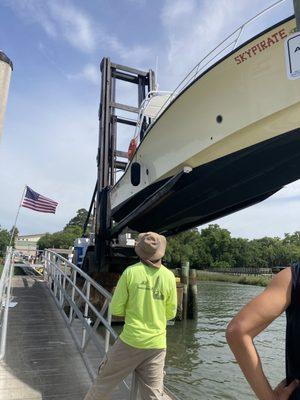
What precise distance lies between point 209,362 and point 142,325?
309 inches

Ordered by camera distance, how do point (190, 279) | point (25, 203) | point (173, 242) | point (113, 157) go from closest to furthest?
point (113, 157)
point (25, 203)
point (190, 279)
point (173, 242)

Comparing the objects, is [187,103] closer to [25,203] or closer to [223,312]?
[25,203]

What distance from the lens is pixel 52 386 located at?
412cm

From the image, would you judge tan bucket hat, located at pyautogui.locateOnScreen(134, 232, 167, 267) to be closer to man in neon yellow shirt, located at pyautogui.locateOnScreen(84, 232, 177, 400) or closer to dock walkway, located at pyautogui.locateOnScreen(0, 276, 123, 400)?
man in neon yellow shirt, located at pyautogui.locateOnScreen(84, 232, 177, 400)

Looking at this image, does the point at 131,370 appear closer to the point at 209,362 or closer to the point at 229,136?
the point at 229,136

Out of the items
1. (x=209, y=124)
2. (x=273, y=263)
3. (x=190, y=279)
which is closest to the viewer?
(x=209, y=124)

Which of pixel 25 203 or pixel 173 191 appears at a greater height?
pixel 25 203

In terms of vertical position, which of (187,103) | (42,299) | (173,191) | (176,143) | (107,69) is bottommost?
(42,299)

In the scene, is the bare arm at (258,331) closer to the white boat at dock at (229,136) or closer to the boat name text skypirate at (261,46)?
the white boat at dock at (229,136)

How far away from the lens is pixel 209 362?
984 cm

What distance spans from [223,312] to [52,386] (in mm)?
16825

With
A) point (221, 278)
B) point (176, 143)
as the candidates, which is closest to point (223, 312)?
point (176, 143)

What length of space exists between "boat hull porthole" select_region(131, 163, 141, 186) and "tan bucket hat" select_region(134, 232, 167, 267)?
5725 mm

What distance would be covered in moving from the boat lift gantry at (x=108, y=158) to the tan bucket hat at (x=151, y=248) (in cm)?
811
